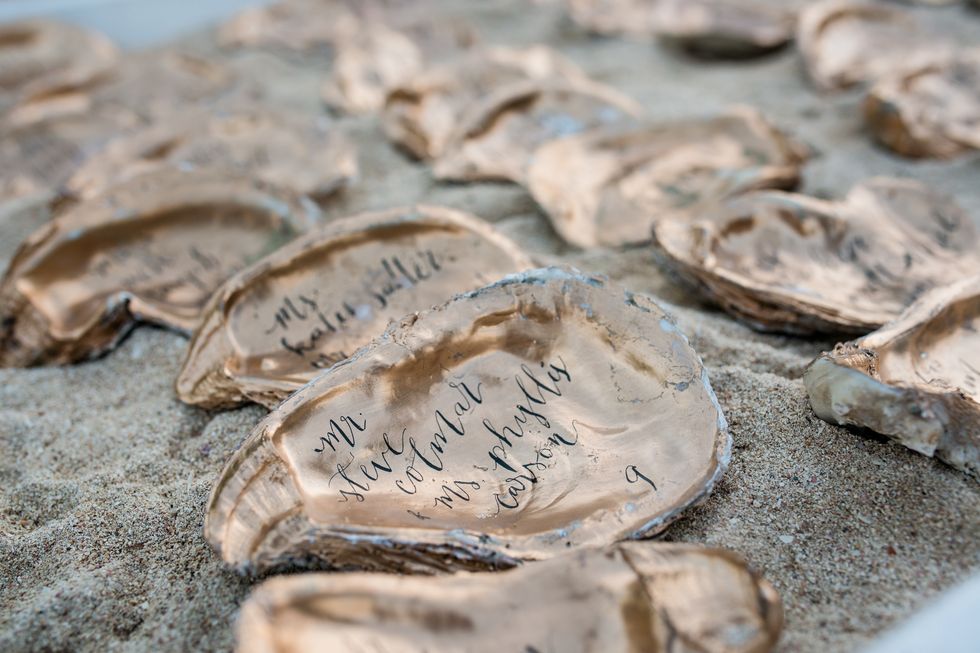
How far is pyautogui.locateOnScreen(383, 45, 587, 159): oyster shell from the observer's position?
77.7 inches

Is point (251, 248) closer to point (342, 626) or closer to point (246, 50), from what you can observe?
point (342, 626)

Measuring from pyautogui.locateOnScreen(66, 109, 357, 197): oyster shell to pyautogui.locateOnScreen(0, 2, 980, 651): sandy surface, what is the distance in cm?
55

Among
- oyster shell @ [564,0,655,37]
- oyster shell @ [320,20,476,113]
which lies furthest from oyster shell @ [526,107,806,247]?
oyster shell @ [564,0,655,37]

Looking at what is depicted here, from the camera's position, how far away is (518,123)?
1.85 metres

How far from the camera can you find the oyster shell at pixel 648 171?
154 cm

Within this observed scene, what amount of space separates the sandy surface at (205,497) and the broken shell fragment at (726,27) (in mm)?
1257

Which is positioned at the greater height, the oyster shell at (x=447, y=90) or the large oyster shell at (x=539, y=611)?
the large oyster shell at (x=539, y=611)

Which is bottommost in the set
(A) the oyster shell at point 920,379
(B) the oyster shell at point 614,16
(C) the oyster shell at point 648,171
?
(B) the oyster shell at point 614,16

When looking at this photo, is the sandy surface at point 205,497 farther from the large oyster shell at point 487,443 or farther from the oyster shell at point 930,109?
the oyster shell at point 930,109

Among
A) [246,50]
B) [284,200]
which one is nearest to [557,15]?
[246,50]

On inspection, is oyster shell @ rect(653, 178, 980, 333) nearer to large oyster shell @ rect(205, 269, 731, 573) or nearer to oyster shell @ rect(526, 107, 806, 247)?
Answer: oyster shell @ rect(526, 107, 806, 247)

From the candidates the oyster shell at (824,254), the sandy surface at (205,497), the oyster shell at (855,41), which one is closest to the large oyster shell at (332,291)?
the sandy surface at (205,497)

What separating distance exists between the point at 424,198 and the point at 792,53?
1368 millimetres

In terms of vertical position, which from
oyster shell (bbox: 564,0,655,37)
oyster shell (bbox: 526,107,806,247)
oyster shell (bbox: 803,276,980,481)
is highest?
oyster shell (bbox: 803,276,980,481)
